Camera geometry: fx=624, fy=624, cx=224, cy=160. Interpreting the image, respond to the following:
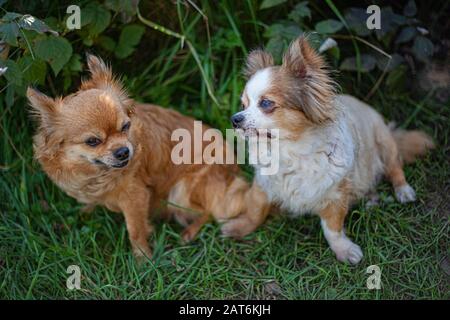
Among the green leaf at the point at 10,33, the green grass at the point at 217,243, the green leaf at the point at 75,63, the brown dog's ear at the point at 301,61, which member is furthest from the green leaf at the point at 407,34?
the green leaf at the point at 10,33

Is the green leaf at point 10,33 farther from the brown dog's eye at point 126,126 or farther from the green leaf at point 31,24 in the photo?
the brown dog's eye at point 126,126

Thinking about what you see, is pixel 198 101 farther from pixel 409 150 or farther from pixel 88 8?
pixel 409 150

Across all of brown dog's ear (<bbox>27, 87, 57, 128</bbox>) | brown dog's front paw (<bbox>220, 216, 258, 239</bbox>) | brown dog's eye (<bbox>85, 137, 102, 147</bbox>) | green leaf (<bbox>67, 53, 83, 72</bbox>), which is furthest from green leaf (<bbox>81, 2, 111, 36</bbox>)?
brown dog's front paw (<bbox>220, 216, 258, 239</bbox>)

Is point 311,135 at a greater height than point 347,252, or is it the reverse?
point 311,135

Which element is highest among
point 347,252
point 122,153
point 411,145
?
point 122,153

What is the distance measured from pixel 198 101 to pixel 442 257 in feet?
6.44

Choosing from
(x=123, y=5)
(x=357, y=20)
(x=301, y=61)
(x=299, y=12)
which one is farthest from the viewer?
(x=357, y=20)

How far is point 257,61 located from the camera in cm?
329

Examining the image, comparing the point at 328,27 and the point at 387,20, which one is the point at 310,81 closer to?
the point at 328,27

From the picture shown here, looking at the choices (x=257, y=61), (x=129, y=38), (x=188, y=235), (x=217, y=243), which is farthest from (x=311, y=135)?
(x=129, y=38)

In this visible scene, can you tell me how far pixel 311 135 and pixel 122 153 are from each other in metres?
0.95

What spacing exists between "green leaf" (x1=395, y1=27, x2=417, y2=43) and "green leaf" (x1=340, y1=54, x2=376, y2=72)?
0.21 metres
